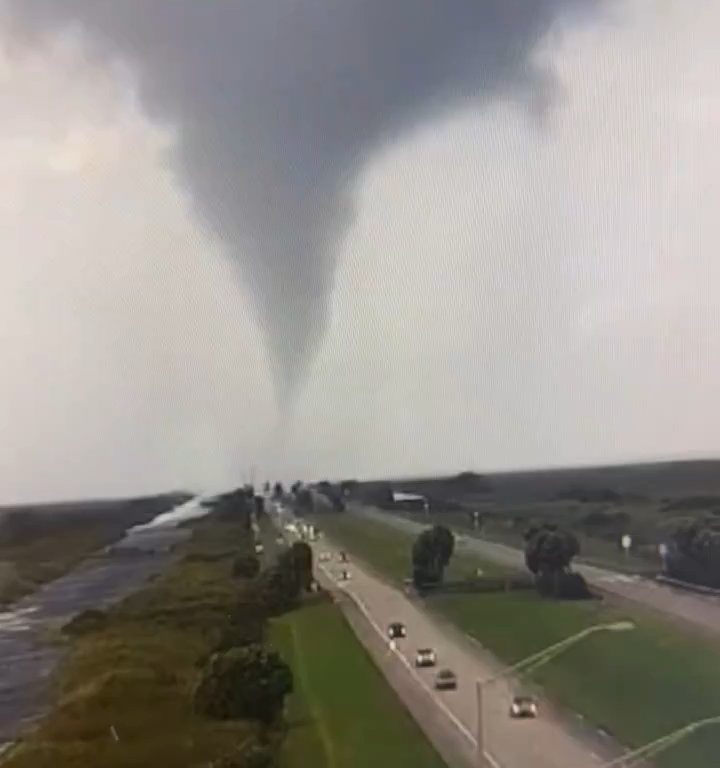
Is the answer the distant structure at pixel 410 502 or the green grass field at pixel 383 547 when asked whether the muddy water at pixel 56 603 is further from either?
the distant structure at pixel 410 502

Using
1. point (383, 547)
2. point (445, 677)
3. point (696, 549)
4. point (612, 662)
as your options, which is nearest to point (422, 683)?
point (445, 677)

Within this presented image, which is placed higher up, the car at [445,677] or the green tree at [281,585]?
the green tree at [281,585]

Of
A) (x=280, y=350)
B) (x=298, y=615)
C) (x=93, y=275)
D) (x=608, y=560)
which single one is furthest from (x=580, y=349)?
(x=93, y=275)

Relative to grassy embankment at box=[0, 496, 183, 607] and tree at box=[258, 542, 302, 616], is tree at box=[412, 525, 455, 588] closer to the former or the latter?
tree at box=[258, 542, 302, 616]

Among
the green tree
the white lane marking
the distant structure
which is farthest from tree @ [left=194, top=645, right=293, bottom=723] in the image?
the distant structure

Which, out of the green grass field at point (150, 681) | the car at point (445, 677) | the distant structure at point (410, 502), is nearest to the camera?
the green grass field at point (150, 681)

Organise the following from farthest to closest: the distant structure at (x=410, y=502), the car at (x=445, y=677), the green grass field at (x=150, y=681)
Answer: the distant structure at (x=410, y=502) → the car at (x=445, y=677) → the green grass field at (x=150, y=681)

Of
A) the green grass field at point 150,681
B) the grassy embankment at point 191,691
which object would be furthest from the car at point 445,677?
the green grass field at point 150,681

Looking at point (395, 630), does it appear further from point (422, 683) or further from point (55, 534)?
point (55, 534)
